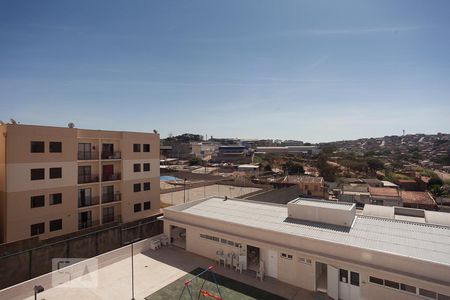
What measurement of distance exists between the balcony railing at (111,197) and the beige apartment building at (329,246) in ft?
31.2

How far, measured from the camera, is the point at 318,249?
14.0m

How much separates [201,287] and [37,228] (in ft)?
50.1

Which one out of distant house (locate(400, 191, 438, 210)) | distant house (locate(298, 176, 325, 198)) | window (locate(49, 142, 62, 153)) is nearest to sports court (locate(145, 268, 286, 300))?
window (locate(49, 142, 62, 153))

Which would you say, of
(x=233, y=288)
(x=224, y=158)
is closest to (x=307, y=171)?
(x=224, y=158)

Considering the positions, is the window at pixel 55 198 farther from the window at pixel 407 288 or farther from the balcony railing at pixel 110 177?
the window at pixel 407 288

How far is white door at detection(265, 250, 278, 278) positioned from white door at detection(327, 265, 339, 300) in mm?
2828

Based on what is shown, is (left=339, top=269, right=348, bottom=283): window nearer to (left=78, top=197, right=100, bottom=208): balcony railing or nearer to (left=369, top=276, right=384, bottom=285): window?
(left=369, top=276, right=384, bottom=285): window

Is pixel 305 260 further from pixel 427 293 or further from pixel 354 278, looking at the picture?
pixel 427 293

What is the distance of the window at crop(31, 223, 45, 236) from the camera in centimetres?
2169

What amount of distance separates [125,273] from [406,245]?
1462cm

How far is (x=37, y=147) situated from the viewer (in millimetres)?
21969

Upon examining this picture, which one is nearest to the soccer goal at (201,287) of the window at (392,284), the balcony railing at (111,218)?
the window at (392,284)

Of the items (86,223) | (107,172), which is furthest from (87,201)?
(107,172)

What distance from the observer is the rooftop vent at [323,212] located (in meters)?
16.3
